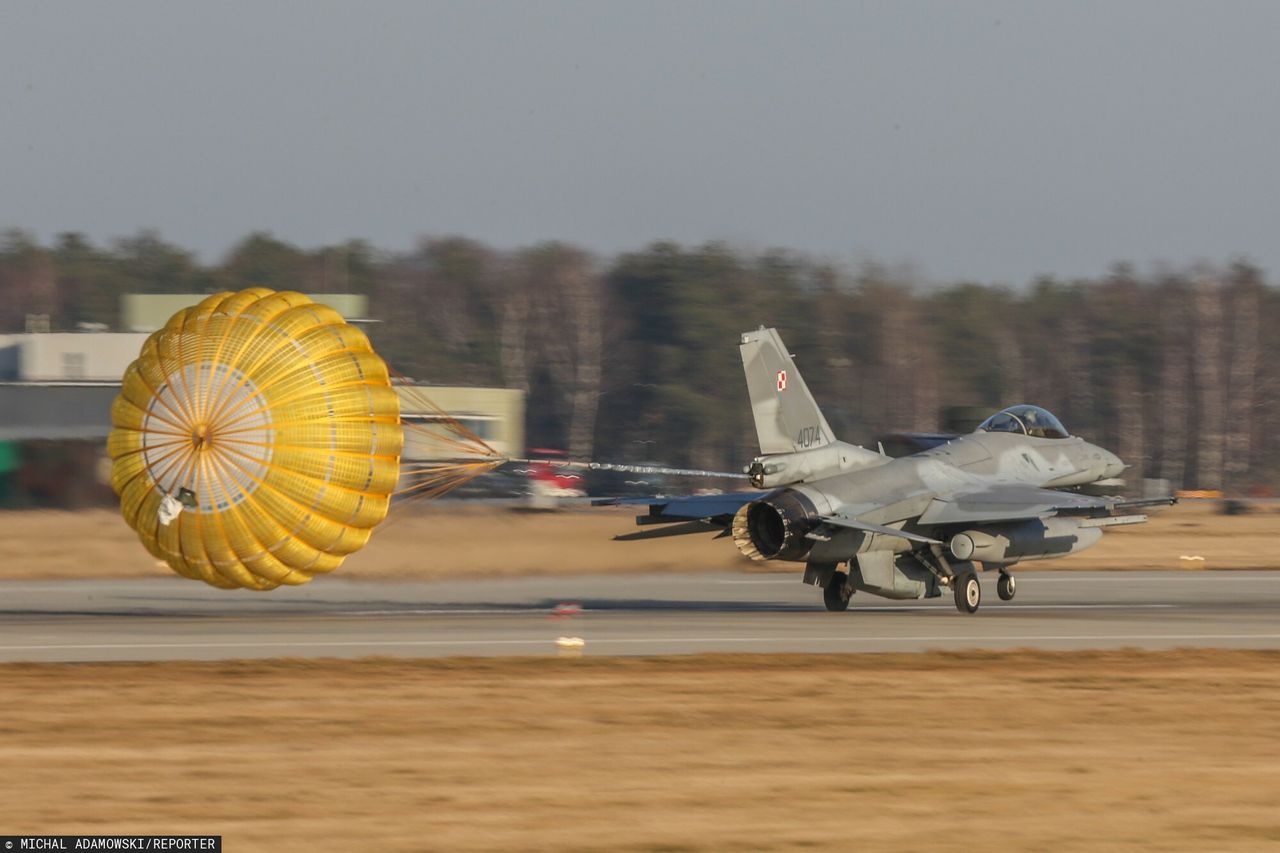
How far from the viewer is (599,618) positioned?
83.0ft

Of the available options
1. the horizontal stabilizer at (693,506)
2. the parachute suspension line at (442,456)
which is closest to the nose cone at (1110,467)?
the horizontal stabilizer at (693,506)

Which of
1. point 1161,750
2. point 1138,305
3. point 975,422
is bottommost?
point 1161,750

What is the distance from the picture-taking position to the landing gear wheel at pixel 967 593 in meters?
25.8

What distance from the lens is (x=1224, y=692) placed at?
1706cm

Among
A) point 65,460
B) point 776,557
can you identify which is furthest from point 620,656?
point 65,460

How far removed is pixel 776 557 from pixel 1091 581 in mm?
12424

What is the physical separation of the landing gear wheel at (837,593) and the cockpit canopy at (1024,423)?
3.83 m

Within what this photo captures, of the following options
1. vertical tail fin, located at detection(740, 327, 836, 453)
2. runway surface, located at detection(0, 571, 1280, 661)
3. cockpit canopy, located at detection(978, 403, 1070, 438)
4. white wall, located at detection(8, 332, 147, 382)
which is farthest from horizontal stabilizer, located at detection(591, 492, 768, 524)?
white wall, located at detection(8, 332, 147, 382)

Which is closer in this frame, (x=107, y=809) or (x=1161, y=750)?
(x=107, y=809)

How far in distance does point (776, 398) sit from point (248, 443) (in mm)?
7631

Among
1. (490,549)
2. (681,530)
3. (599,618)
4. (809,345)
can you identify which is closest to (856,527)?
(681,530)

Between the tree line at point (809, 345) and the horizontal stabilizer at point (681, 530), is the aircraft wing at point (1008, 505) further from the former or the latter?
the tree line at point (809, 345)

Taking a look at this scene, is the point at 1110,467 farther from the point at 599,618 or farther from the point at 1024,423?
the point at 599,618

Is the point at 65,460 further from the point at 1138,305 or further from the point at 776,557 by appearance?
the point at 1138,305
